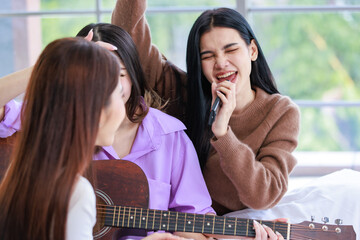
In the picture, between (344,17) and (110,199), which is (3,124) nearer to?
(110,199)

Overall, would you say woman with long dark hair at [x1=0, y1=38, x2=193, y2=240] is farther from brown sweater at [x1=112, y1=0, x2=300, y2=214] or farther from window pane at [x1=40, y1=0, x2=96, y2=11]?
window pane at [x1=40, y1=0, x2=96, y2=11]

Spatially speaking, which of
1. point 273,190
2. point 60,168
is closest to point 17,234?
point 60,168

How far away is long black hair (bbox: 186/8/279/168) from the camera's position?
1.89m

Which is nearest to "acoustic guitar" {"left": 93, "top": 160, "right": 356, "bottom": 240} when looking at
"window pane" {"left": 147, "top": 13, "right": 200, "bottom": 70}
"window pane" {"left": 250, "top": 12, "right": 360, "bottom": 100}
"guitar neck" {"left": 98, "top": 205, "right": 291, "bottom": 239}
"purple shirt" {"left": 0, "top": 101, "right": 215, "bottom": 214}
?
"guitar neck" {"left": 98, "top": 205, "right": 291, "bottom": 239}

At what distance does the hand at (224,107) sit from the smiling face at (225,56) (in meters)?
0.10

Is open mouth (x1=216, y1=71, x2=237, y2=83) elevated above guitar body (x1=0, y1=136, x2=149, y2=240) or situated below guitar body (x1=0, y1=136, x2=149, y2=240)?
above

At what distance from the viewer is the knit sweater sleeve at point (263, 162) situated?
1.71m

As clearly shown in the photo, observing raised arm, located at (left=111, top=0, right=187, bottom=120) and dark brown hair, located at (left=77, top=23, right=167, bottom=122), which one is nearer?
dark brown hair, located at (left=77, top=23, right=167, bottom=122)

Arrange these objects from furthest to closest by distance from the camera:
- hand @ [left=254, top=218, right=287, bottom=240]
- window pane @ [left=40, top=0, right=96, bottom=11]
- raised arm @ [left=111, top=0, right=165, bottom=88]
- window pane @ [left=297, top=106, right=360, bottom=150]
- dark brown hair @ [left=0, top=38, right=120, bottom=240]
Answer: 1. window pane @ [left=297, top=106, right=360, bottom=150]
2. window pane @ [left=40, top=0, right=96, bottom=11]
3. raised arm @ [left=111, top=0, right=165, bottom=88]
4. hand @ [left=254, top=218, right=287, bottom=240]
5. dark brown hair @ [left=0, top=38, right=120, bottom=240]

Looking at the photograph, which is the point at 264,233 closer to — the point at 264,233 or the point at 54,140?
the point at 264,233

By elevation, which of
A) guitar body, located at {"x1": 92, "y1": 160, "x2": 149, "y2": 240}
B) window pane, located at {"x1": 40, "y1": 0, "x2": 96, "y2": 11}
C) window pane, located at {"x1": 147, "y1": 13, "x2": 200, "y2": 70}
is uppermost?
window pane, located at {"x1": 40, "y1": 0, "x2": 96, "y2": 11}

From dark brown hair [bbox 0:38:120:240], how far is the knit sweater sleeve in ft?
2.09

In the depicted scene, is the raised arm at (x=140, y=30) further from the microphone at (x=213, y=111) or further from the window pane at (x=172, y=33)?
the window pane at (x=172, y=33)

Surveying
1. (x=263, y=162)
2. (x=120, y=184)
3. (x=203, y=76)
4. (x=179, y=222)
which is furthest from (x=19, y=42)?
(x=179, y=222)
